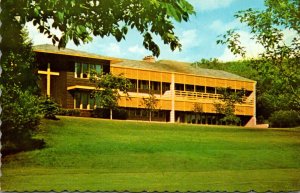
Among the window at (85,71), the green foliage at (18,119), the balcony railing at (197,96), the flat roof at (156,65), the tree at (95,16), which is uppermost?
the tree at (95,16)

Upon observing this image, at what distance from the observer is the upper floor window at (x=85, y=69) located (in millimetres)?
8042

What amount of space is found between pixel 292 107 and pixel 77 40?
4.00 meters

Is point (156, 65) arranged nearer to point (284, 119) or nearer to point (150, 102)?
point (150, 102)

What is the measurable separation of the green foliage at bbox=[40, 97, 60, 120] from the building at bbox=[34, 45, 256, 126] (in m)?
0.09

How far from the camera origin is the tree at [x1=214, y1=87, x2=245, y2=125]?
340 inches

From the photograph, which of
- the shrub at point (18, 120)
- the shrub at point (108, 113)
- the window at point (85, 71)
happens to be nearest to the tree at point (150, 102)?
the shrub at point (108, 113)

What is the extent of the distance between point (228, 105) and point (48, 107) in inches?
114

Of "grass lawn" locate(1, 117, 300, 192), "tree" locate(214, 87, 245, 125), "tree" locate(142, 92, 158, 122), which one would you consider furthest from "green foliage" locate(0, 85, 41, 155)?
"tree" locate(214, 87, 245, 125)

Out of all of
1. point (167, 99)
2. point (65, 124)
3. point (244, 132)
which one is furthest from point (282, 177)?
point (65, 124)

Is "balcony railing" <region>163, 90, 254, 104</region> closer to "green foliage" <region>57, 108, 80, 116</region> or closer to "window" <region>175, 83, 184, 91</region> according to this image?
"window" <region>175, 83, 184, 91</region>

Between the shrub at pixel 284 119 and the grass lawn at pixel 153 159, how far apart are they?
0.12 metres

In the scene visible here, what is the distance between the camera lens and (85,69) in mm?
8117

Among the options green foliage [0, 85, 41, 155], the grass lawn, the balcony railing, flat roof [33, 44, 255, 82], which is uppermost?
flat roof [33, 44, 255, 82]

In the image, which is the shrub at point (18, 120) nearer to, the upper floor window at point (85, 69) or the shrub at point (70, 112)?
the shrub at point (70, 112)
